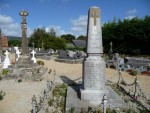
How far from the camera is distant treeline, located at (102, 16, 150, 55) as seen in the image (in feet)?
137

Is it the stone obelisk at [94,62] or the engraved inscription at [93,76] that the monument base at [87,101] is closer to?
the stone obelisk at [94,62]

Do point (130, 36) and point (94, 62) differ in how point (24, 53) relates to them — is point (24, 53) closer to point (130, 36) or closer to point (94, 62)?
point (94, 62)

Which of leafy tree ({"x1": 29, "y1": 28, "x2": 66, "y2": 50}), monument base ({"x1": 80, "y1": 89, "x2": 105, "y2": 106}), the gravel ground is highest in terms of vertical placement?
leafy tree ({"x1": 29, "y1": 28, "x2": 66, "y2": 50})

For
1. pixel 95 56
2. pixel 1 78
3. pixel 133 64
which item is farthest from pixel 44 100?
pixel 133 64

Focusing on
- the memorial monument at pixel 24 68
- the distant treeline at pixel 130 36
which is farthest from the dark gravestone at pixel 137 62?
the distant treeline at pixel 130 36

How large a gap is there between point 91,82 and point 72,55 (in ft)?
65.0

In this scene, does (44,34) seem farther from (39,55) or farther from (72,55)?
(72,55)

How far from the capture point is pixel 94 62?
30.7ft

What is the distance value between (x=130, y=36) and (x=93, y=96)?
3625 centimetres

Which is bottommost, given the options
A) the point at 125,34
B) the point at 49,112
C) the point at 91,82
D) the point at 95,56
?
the point at 49,112

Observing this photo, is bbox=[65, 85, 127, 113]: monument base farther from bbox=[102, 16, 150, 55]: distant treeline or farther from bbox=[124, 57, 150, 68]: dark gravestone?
bbox=[102, 16, 150, 55]: distant treeline

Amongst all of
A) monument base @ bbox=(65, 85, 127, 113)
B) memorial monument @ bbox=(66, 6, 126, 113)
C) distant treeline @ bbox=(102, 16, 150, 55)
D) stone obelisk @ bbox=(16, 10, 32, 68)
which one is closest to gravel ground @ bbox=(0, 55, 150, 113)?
monument base @ bbox=(65, 85, 127, 113)

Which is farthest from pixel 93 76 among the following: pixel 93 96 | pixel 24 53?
pixel 24 53

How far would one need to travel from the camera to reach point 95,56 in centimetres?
949
